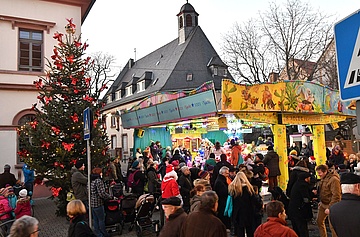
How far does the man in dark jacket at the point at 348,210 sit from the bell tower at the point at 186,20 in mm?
40907

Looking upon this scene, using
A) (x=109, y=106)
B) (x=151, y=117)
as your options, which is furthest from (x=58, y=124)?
(x=109, y=106)

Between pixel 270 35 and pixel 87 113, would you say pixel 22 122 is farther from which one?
pixel 270 35

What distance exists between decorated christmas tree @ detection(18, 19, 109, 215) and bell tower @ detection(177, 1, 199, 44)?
108 ft

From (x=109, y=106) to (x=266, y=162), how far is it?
1658 inches

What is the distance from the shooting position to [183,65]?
39.6m

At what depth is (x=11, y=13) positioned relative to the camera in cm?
1600

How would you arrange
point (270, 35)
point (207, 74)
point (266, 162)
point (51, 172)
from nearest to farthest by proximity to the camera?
point (51, 172) → point (266, 162) → point (270, 35) → point (207, 74)

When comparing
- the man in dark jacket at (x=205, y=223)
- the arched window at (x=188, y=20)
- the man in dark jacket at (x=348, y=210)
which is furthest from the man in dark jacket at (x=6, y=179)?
the arched window at (x=188, y=20)

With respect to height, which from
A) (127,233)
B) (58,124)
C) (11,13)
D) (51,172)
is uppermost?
(11,13)

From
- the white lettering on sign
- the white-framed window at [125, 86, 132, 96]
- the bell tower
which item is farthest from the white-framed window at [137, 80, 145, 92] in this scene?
the white lettering on sign

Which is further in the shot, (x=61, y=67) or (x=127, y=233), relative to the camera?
(x=61, y=67)

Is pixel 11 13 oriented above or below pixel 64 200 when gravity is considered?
above

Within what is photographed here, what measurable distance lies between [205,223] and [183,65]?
119 ft

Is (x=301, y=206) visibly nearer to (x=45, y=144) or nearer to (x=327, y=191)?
(x=327, y=191)
